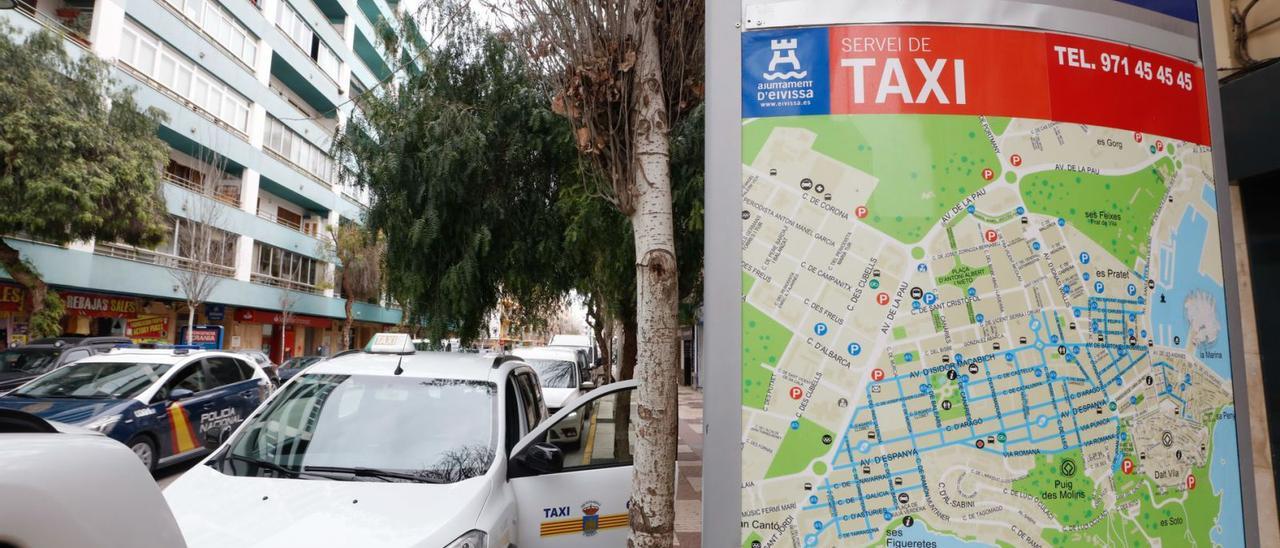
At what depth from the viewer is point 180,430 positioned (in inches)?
339

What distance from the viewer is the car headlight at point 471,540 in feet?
9.65

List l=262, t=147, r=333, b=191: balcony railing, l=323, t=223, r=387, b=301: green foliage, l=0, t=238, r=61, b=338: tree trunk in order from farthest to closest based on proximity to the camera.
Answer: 1. l=323, t=223, r=387, b=301: green foliage
2. l=262, t=147, r=333, b=191: balcony railing
3. l=0, t=238, r=61, b=338: tree trunk

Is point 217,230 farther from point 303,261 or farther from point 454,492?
point 454,492

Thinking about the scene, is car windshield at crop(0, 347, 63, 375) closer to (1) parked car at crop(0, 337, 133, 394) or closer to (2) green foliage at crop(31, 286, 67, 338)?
(1) parked car at crop(0, 337, 133, 394)

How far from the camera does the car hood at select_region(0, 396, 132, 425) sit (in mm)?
7211

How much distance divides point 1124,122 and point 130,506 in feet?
8.48

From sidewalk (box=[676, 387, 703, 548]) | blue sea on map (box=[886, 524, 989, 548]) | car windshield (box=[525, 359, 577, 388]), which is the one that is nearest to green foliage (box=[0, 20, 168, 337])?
car windshield (box=[525, 359, 577, 388])

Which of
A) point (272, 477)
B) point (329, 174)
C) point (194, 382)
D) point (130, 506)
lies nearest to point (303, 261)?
point (329, 174)

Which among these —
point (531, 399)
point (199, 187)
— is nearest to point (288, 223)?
point (199, 187)

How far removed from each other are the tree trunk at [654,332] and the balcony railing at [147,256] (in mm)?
24966

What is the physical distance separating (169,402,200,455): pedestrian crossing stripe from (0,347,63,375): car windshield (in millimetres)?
5955

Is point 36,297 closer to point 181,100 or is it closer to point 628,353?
point 181,100

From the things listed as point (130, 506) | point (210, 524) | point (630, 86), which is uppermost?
point (630, 86)

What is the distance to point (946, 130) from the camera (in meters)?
1.76
